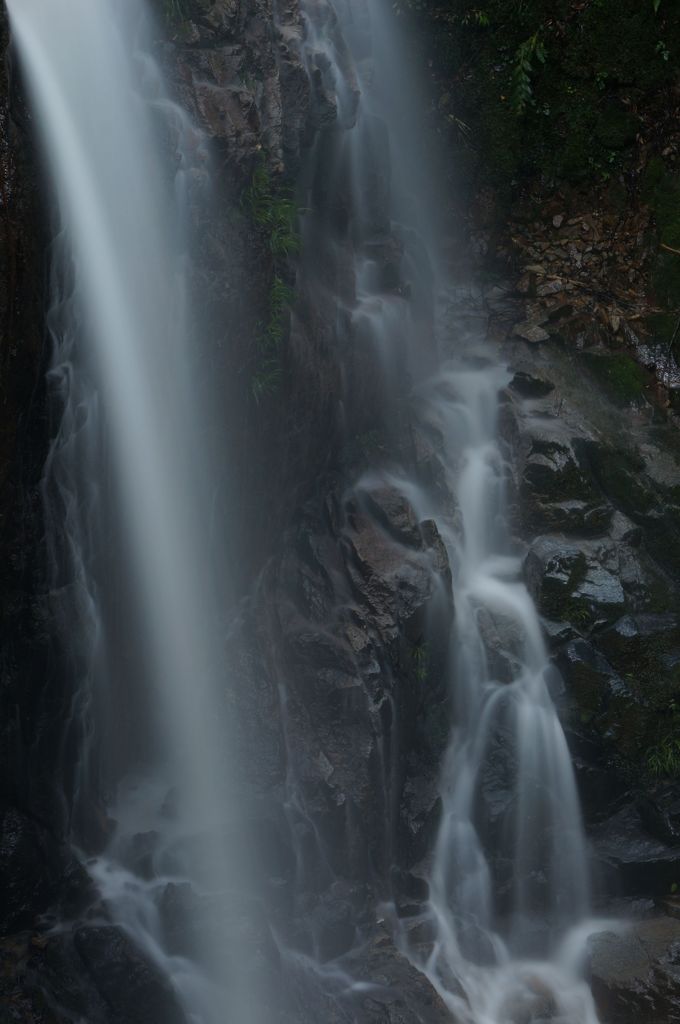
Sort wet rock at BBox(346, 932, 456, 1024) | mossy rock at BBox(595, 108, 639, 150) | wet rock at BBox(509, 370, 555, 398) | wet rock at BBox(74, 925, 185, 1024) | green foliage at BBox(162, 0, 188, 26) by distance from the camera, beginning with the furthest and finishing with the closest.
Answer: mossy rock at BBox(595, 108, 639, 150) < wet rock at BBox(509, 370, 555, 398) < green foliage at BBox(162, 0, 188, 26) < wet rock at BBox(346, 932, 456, 1024) < wet rock at BBox(74, 925, 185, 1024)

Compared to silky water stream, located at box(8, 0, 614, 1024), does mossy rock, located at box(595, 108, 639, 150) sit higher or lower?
higher

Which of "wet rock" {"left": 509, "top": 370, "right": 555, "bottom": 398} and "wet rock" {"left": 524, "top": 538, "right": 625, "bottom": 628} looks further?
"wet rock" {"left": 509, "top": 370, "right": 555, "bottom": 398}

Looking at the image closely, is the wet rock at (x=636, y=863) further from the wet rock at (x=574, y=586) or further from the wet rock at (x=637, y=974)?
the wet rock at (x=574, y=586)

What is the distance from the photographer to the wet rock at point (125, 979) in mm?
6676

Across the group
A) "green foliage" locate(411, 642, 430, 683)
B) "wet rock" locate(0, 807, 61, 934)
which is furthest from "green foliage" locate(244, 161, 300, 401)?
"wet rock" locate(0, 807, 61, 934)

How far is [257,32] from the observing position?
27.3 ft

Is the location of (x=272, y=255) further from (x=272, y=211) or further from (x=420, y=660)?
(x=420, y=660)

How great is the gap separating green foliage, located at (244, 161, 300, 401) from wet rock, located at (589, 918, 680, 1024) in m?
6.09

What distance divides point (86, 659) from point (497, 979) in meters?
4.71

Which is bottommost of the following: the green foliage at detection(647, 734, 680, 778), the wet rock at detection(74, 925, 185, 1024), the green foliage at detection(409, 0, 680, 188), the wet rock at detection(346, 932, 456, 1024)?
the wet rock at detection(346, 932, 456, 1024)

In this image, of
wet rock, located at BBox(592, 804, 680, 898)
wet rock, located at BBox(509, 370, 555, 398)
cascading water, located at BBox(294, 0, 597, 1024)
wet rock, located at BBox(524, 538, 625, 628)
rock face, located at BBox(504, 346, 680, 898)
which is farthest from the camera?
wet rock, located at BBox(509, 370, 555, 398)

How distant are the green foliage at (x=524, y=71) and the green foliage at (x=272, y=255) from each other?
4090mm

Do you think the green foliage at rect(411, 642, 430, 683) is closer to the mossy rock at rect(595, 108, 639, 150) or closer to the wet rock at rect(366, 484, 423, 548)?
the wet rock at rect(366, 484, 423, 548)

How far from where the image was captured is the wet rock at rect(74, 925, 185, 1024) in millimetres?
6676
